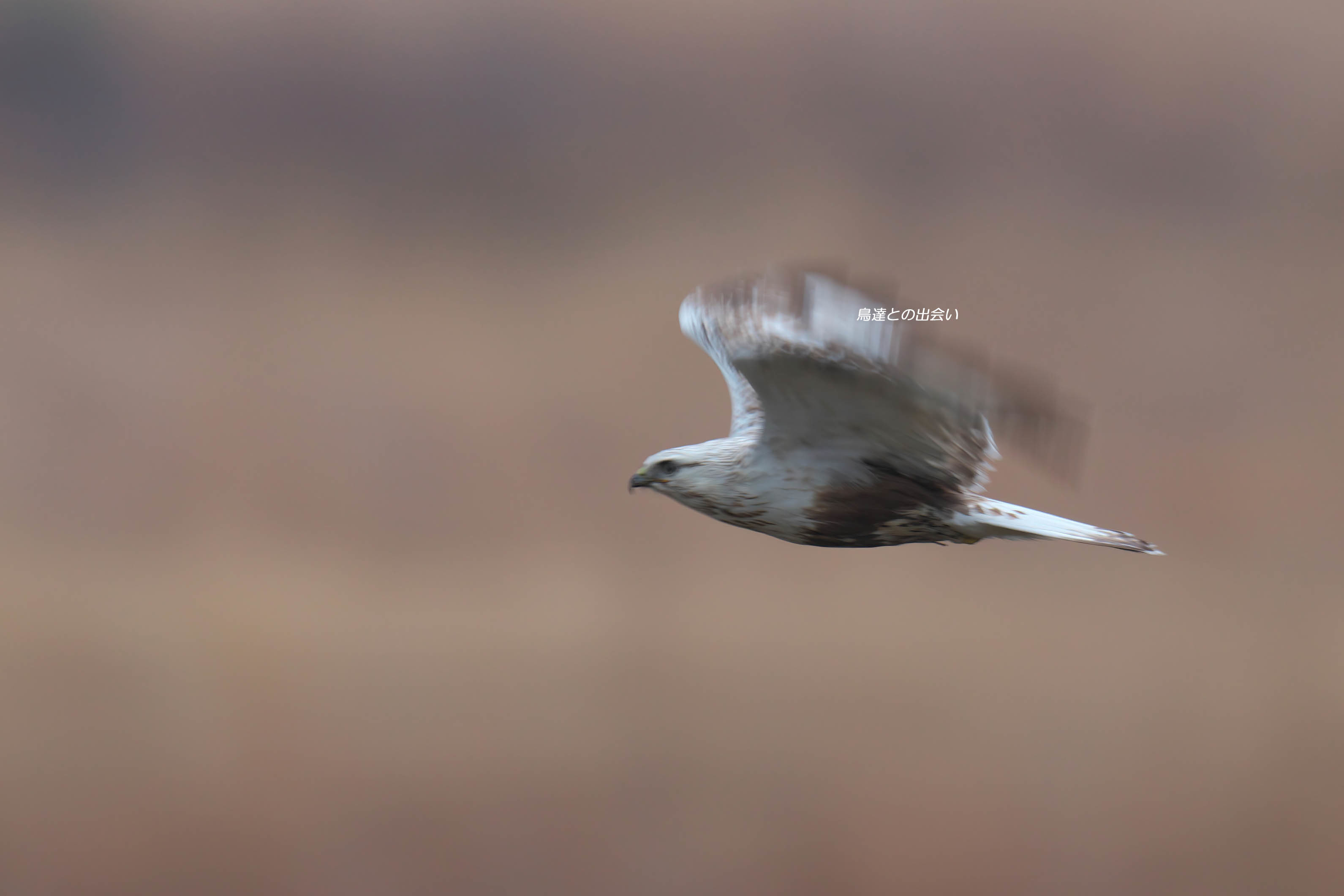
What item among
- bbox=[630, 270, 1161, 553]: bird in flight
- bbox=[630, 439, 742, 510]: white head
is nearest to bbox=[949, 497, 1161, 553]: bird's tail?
bbox=[630, 270, 1161, 553]: bird in flight

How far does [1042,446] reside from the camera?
3.83 ft

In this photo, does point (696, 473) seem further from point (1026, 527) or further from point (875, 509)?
point (1026, 527)

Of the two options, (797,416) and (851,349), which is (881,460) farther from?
(851,349)

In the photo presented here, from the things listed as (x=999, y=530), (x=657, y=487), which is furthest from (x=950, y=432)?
(x=657, y=487)

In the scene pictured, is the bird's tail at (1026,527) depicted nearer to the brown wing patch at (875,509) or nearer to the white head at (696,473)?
the brown wing patch at (875,509)

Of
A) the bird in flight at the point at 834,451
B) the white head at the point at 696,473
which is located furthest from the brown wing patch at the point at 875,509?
the white head at the point at 696,473

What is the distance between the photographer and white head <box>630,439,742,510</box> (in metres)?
1.56

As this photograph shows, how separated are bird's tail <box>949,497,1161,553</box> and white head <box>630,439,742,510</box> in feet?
1.29

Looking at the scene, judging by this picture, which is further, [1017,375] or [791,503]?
[791,503]

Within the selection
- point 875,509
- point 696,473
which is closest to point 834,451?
point 875,509

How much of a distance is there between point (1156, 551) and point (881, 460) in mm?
472

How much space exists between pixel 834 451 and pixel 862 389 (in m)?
0.18

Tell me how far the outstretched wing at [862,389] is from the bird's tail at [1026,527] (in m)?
0.05

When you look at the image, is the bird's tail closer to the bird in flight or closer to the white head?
the bird in flight
